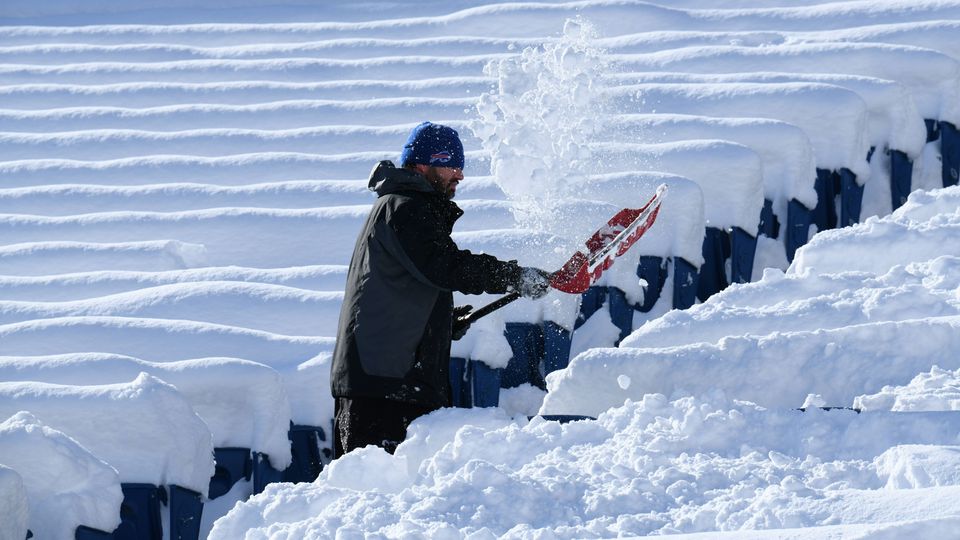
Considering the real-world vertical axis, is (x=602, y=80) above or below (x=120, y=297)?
above

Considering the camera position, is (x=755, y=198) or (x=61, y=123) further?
(x=61, y=123)

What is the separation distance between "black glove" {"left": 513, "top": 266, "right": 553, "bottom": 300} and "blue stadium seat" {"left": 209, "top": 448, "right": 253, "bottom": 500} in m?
1.31

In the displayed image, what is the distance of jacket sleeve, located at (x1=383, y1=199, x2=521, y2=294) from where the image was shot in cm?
327

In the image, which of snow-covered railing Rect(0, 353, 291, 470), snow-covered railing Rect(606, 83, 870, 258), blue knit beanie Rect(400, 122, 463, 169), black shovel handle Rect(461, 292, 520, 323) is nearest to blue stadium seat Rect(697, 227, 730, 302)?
snow-covered railing Rect(606, 83, 870, 258)

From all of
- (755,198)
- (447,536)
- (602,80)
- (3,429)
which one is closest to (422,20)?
(602,80)

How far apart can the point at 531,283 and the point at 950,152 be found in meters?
3.03

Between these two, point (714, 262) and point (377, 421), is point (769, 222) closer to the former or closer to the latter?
point (714, 262)

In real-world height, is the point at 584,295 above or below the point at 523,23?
below

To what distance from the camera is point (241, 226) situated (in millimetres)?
5621

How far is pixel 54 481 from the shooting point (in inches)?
149

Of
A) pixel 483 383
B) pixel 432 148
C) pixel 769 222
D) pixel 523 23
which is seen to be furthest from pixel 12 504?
pixel 523 23

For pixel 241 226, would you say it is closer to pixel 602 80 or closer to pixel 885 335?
pixel 602 80

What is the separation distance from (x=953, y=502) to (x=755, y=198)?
10.1 feet

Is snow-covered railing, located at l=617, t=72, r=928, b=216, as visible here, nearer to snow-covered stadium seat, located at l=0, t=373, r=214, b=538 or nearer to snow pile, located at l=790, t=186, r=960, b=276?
snow pile, located at l=790, t=186, r=960, b=276
